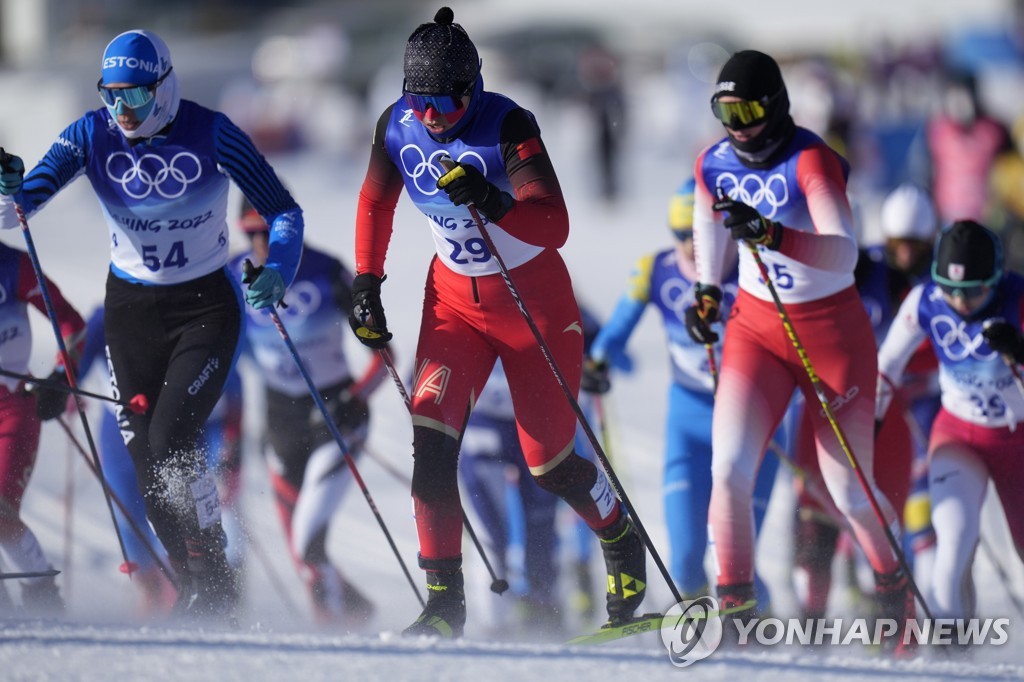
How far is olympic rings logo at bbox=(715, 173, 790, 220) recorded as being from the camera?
547 cm

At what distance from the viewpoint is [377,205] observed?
5312 mm

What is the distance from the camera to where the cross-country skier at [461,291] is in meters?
4.95

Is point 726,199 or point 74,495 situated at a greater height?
point 726,199

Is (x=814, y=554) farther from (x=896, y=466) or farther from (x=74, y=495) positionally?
(x=74, y=495)

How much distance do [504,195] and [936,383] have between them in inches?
133

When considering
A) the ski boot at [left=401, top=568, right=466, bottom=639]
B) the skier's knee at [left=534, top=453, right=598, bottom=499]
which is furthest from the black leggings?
the skier's knee at [left=534, top=453, right=598, bottom=499]

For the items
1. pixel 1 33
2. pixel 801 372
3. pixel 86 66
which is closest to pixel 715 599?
pixel 801 372

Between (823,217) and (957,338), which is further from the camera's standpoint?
(957,338)

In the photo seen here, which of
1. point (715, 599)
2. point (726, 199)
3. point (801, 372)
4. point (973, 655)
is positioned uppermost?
point (726, 199)

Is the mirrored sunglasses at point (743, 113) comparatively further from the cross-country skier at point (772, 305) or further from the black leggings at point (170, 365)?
the black leggings at point (170, 365)

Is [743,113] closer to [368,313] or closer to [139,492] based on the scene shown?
[368,313]

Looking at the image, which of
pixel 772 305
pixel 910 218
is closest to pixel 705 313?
pixel 772 305

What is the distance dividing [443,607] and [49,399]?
205 centimetres

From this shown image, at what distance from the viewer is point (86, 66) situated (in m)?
19.9
